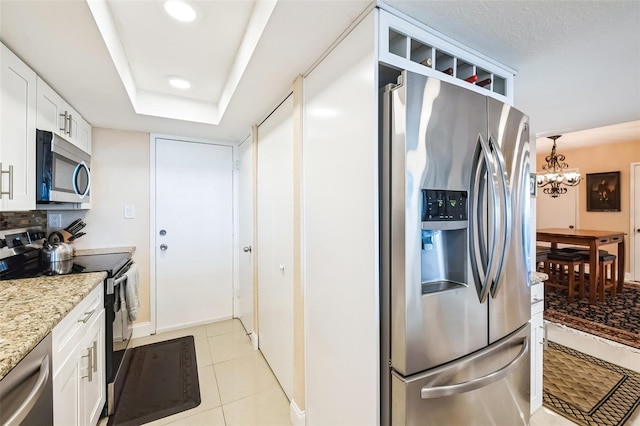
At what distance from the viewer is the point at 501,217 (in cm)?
123

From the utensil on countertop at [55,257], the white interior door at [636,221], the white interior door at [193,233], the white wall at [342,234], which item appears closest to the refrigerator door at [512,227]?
the white wall at [342,234]

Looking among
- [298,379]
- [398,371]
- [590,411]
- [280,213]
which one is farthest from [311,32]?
[590,411]

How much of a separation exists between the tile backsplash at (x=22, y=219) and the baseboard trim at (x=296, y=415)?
2.12 metres

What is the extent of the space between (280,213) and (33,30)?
4.93ft

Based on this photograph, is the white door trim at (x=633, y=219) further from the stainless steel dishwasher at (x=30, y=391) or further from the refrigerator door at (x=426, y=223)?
the stainless steel dishwasher at (x=30, y=391)

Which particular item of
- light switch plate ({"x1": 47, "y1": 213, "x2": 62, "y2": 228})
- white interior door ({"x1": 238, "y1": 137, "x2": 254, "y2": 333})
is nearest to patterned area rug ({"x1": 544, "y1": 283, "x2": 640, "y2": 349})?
white interior door ({"x1": 238, "y1": 137, "x2": 254, "y2": 333})

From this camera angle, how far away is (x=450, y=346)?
113cm

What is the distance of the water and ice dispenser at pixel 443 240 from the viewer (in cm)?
110

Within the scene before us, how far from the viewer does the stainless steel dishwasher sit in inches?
31.0

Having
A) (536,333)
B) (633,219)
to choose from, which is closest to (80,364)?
(536,333)

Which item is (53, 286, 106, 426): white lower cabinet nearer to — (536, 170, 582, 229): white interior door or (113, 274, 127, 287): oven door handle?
(113, 274, 127, 287): oven door handle

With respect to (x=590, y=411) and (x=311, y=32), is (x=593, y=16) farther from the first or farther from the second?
(x=590, y=411)

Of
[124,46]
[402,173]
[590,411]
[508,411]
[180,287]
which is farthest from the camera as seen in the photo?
[180,287]

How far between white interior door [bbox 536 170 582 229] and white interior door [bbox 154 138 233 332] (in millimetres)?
6118
